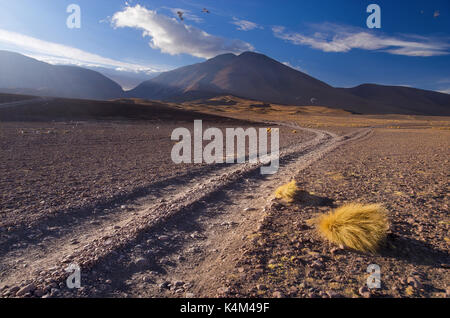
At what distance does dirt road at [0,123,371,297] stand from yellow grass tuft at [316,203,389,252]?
1.46 metres

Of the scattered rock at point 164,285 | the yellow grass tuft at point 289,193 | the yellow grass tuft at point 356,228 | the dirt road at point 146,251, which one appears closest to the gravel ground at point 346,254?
the yellow grass tuft at point 356,228

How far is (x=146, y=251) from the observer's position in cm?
430

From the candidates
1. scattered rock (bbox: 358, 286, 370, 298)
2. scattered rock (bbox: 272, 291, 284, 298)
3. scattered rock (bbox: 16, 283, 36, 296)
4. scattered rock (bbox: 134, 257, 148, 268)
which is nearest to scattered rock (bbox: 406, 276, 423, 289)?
scattered rock (bbox: 358, 286, 370, 298)

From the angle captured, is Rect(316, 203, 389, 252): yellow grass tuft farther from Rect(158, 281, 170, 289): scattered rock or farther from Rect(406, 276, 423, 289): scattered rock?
Rect(158, 281, 170, 289): scattered rock

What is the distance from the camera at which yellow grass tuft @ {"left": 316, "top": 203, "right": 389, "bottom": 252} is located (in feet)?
13.7

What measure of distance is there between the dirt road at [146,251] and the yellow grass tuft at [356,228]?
57.5 inches

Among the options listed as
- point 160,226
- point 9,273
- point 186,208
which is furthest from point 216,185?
point 9,273

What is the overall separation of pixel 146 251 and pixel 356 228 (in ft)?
11.6

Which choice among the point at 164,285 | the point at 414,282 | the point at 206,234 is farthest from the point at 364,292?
the point at 206,234

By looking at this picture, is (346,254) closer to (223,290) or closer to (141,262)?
(223,290)

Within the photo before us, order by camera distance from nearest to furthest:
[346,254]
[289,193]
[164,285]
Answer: [164,285], [346,254], [289,193]

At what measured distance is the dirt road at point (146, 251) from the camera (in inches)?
134
